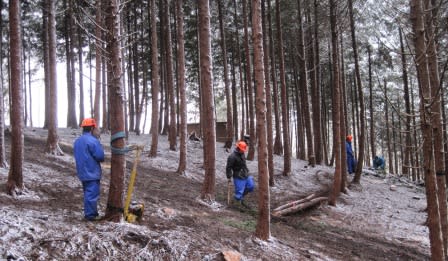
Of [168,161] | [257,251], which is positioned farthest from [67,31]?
[257,251]

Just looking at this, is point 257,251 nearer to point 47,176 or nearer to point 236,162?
point 236,162

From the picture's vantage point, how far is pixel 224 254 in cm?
527

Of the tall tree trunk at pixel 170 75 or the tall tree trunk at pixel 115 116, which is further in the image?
the tall tree trunk at pixel 170 75

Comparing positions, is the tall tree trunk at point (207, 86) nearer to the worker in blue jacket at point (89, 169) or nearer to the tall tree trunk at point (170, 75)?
the worker in blue jacket at point (89, 169)

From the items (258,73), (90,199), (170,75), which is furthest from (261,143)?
(170,75)

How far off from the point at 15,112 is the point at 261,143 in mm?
4464

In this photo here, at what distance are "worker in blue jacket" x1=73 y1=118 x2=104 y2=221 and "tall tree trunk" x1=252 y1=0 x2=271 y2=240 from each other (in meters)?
2.74

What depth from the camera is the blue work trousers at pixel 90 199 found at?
18.2 ft

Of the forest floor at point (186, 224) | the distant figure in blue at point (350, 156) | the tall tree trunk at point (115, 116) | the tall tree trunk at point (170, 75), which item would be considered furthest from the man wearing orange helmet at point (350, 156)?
the tall tree trunk at point (115, 116)

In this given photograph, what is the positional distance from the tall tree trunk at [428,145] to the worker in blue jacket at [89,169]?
4.70 metres

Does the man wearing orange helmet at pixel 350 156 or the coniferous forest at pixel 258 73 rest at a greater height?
the coniferous forest at pixel 258 73

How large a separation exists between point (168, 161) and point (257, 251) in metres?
8.48

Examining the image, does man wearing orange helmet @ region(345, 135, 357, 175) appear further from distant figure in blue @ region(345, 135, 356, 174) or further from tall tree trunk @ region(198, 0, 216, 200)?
tall tree trunk @ region(198, 0, 216, 200)

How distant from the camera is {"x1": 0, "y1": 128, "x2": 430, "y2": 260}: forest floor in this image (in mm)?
4719
